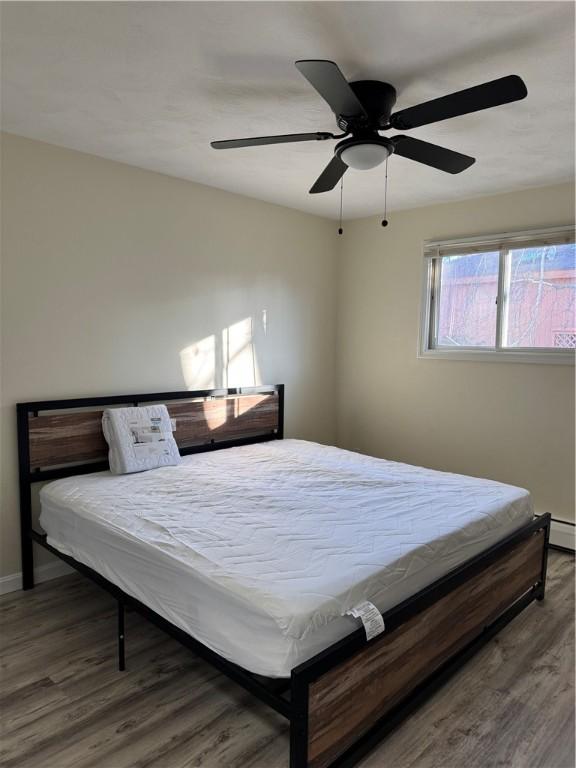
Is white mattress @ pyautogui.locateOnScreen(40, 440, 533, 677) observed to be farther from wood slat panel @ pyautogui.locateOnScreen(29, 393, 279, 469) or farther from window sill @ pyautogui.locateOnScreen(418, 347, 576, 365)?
window sill @ pyautogui.locateOnScreen(418, 347, 576, 365)

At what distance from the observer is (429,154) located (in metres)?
2.32

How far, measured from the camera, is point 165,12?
5.74 feet

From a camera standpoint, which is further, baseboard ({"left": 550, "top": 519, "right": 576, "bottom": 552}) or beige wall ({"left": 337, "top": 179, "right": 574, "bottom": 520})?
beige wall ({"left": 337, "top": 179, "right": 574, "bottom": 520})

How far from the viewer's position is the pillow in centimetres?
315

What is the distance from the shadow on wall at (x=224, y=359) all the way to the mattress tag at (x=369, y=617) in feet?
7.90

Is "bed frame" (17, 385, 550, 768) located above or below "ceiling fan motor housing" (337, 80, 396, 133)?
below

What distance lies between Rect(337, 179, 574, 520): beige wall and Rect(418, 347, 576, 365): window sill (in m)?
0.04

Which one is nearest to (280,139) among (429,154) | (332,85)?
(332,85)

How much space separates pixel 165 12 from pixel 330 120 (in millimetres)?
1060

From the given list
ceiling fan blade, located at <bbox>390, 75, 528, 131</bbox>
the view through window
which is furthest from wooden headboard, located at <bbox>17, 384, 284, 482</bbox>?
ceiling fan blade, located at <bbox>390, 75, 528, 131</bbox>

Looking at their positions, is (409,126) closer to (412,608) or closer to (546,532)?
(412,608)

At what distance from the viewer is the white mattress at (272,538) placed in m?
1.72

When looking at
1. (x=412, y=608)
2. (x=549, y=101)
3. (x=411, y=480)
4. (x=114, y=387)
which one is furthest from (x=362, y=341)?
(x=412, y=608)

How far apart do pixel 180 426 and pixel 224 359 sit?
680 millimetres
